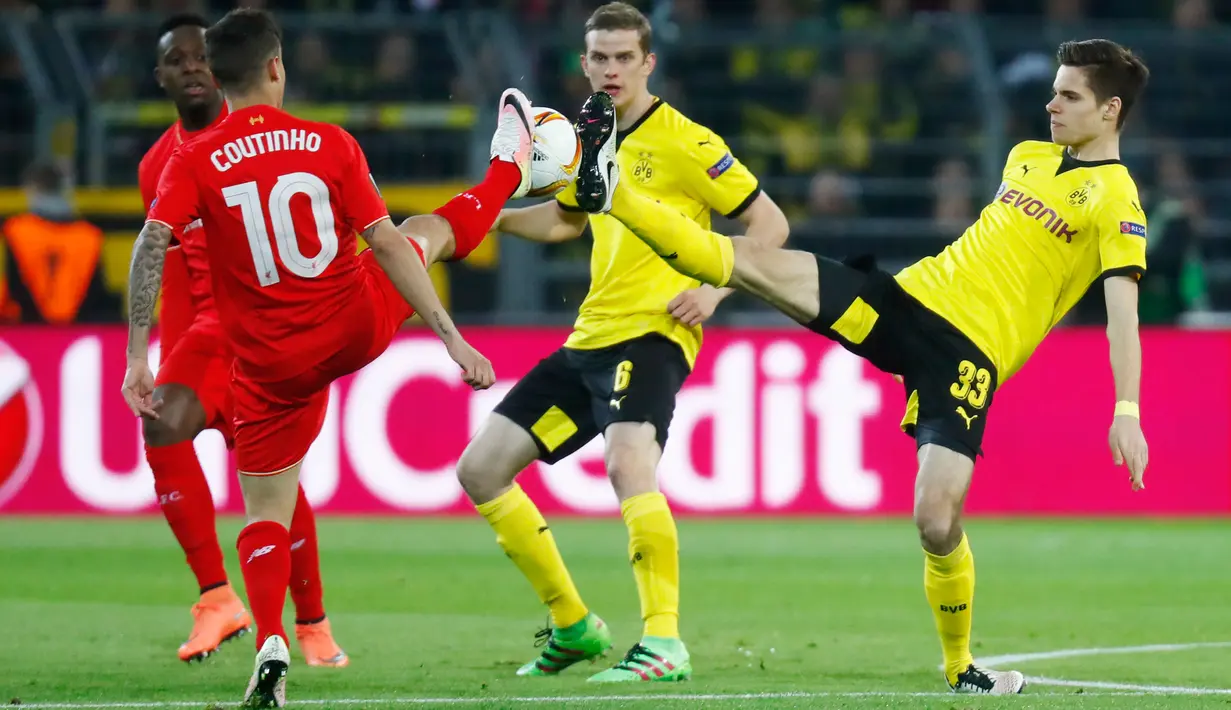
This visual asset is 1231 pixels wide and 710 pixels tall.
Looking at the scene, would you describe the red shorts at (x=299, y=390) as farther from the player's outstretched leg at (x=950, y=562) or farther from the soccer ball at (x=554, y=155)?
the player's outstretched leg at (x=950, y=562)

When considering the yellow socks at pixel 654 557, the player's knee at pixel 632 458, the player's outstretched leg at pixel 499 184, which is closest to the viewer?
the player's outstretched leg at pixel 499 184

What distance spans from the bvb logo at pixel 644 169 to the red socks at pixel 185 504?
202 cm

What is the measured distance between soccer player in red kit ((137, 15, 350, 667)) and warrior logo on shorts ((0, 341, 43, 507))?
Answer: 545cm

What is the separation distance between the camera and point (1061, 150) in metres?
6.21

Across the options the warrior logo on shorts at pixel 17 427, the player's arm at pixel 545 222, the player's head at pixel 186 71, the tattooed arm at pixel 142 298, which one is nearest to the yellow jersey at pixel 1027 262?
the player's arm at pixel 545 222

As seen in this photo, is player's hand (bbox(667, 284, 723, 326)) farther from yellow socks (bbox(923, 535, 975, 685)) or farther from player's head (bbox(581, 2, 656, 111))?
yellow socks (bbox(923, 535, 975, 685))

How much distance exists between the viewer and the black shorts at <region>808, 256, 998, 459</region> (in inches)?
231

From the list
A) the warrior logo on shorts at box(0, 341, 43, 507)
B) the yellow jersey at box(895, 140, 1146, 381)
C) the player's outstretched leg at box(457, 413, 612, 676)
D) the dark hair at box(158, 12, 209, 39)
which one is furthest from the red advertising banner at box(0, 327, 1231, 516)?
the yellow jersey at box(895, 140, 1146, 381)

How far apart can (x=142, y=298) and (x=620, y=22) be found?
210 cm

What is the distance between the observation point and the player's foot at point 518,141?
20.5ft

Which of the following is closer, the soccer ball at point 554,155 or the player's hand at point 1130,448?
the player's hand at point 1130,448

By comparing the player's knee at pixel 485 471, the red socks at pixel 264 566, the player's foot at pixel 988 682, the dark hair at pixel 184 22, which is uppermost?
the dark hair at pixel 184 22

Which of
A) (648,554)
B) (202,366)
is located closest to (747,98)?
(202,366)

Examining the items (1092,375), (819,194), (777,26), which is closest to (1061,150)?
(1092,375)
